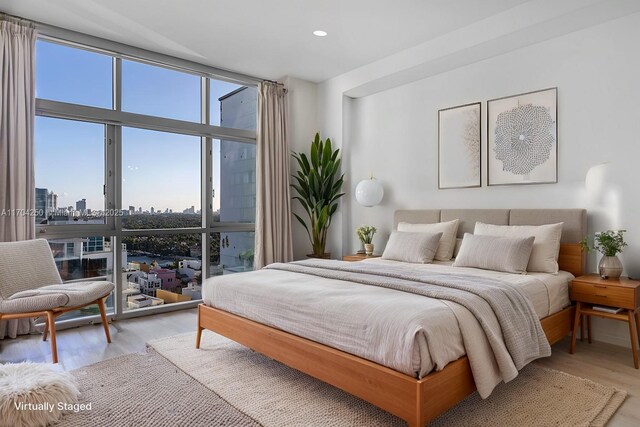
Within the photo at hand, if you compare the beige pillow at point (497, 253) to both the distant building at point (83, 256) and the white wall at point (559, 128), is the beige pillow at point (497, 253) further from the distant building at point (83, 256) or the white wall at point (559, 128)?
the distant building at point (83, 256)

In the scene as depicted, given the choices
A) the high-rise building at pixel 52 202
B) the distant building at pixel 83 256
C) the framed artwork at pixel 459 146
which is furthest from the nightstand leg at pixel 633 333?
the high-rise building at pixel 52 202

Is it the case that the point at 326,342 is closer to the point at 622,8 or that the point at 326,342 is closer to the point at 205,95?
the point at 622,8

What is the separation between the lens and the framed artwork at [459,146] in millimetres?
4039

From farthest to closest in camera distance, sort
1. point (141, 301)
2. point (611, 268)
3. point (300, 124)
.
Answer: point (300, 124) → point (141, 301) → point (611, 268)

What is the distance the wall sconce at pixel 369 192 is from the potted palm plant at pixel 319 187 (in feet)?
1.35

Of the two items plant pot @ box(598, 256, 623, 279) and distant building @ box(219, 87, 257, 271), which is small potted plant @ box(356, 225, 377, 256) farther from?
plant pot @ box(598, 256, 623, 279)

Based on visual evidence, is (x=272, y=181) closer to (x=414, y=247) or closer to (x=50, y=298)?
(x=414, y=247)

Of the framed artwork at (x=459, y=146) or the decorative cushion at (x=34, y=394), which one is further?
the framed artwork at (x=459, y=146)

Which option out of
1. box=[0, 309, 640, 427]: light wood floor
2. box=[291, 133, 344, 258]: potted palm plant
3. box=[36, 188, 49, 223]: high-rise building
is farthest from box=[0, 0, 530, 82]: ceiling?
box=[0, 309, 640, 427]: light wood floor

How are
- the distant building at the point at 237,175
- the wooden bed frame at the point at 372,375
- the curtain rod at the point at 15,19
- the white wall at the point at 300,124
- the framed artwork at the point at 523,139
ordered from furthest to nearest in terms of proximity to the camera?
the white wall at the point at 300,124, the distant building at the point at 237,175, the framed artwork at the point at 523,139, the curtain rod at the point at 15,19, the wooden bed frame at the point at 372,375

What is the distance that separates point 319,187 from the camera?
5004 millimetres

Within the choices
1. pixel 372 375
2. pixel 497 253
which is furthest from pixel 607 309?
pixel 372 375

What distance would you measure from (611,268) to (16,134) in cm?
481

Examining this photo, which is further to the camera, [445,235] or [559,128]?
[445,235]
